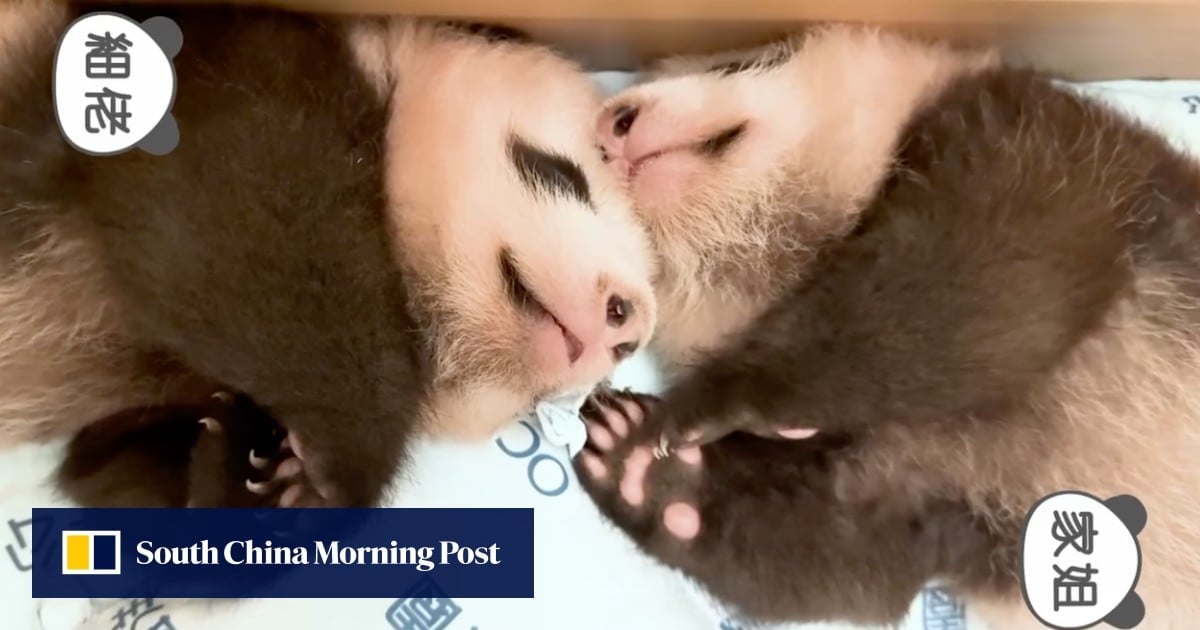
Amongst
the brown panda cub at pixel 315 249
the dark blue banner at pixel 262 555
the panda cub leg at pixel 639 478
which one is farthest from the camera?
the panda cub leg at pixel 639 478

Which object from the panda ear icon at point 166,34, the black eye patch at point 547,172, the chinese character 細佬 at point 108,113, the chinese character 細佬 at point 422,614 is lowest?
the chinese character 細佬 at point 422,614

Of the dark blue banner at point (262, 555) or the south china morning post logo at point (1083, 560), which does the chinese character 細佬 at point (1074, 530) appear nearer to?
the south china morning post logo at point (1083, 560)

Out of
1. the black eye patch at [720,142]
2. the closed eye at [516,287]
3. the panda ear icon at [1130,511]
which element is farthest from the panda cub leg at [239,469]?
the panda ear icon at [1130,511]

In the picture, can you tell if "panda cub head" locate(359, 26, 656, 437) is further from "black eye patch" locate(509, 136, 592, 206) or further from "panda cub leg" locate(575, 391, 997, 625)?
"panda cub leg" locate(575, 391, 997, 625)

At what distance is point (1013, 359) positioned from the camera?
A: 118cm

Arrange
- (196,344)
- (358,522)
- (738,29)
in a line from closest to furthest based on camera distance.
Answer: (196,344), (358,522), (738,29)

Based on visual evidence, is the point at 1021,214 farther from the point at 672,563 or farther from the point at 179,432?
the point at 179,432

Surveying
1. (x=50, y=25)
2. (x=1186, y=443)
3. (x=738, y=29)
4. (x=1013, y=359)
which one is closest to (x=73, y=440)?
(x=50, y=25)

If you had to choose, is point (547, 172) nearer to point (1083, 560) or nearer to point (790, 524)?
point (790, 524)

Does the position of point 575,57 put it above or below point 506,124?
above

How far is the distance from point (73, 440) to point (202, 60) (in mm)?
437

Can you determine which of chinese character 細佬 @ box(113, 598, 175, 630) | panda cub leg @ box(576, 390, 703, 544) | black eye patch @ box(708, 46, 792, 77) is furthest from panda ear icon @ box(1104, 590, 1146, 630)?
chinese character 細佬 @ box(113, 598, 175, 630)

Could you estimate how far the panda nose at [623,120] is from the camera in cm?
125

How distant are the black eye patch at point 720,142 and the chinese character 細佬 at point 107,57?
0.59 m
